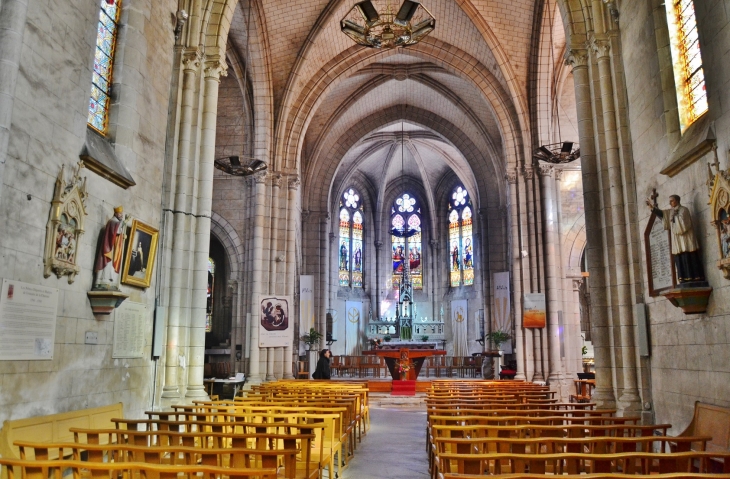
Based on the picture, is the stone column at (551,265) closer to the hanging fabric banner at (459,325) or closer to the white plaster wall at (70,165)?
the white plaster wall at (70,165)

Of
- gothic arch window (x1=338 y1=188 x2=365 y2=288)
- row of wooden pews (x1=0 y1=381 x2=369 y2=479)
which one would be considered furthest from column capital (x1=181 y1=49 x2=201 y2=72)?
gothic arch window (x1=338 y1=188 x2=365 y2=288)

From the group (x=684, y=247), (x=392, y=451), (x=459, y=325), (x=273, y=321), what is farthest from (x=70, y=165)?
(x=459, y=325)

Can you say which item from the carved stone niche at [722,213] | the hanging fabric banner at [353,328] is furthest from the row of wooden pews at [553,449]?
the hanging fabric banner at [353,328]

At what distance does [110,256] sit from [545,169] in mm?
15044

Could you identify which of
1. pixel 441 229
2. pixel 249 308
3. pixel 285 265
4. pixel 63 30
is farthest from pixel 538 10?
pixel 441 229

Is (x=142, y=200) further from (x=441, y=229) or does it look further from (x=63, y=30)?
(x=441, y=229)

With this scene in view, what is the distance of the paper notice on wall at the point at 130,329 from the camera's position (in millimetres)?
8656

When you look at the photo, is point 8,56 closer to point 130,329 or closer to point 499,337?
point 130,329

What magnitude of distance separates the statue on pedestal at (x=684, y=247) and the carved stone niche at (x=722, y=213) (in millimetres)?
520

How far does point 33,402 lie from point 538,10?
17177 millimetres

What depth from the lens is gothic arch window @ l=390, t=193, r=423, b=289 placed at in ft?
121

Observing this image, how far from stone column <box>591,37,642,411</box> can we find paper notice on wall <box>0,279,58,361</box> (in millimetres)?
8403

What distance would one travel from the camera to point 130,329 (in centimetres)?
904

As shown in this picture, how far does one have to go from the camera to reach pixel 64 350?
24.1ft
